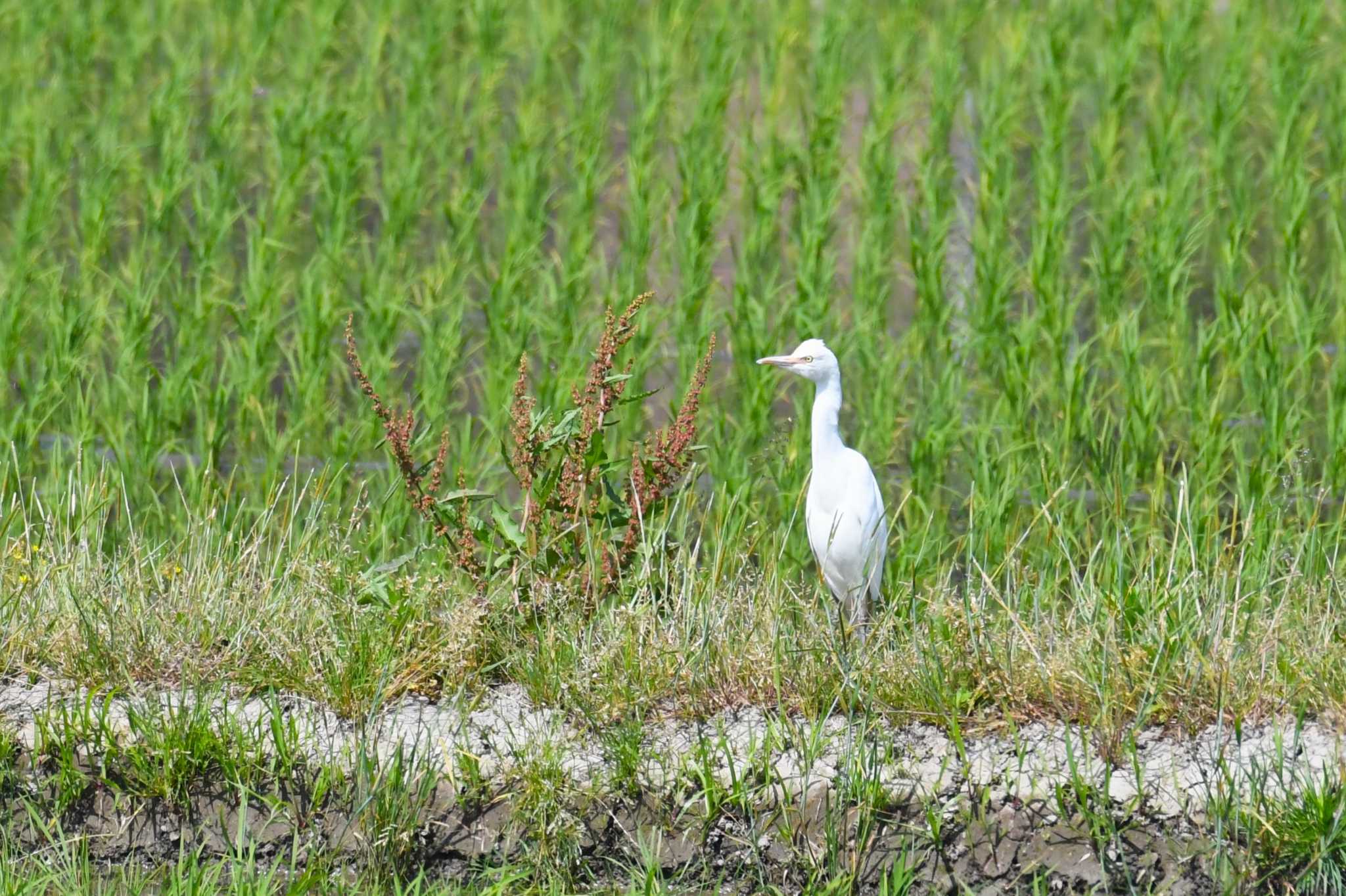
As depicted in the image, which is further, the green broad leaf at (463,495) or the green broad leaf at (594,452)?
the green broad leaf at (594,452)

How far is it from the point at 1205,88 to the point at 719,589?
4.62m

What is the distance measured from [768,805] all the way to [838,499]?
0.74 metres

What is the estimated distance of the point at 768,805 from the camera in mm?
3172

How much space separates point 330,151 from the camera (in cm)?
629

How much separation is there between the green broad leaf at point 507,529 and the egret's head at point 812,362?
656mm

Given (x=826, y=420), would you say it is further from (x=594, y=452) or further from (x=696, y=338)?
(x=696, y=338)

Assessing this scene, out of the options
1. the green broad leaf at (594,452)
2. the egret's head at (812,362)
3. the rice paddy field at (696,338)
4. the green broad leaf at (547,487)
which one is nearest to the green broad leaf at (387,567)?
the rice paddy field at (696,338)

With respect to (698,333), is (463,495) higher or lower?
higher

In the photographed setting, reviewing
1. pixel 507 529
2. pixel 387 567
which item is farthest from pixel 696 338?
pixel 387 567

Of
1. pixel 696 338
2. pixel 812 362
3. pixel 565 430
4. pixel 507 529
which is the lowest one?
pixel 696 338

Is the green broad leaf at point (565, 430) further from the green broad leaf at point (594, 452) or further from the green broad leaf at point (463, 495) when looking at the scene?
the green broad leaf at point (463, 495)

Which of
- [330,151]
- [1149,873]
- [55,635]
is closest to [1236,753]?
[1149,873]

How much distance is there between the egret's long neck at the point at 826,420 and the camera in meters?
3.58

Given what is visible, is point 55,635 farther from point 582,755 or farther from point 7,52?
point 7,52
